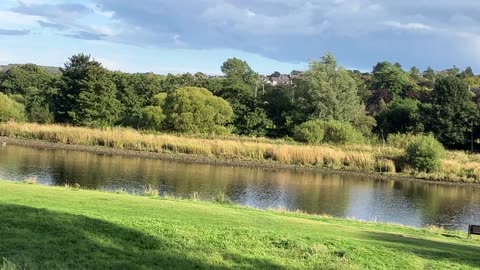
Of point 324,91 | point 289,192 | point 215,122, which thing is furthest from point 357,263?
point 324,91

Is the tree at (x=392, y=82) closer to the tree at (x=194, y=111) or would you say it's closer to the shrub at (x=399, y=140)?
the shrub at (x=399, y=140)

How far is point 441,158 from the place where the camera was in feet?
164

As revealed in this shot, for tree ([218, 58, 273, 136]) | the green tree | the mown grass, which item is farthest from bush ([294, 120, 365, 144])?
the green tree

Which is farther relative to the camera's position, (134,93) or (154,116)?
(134,93)

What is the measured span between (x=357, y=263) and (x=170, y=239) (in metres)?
3.33

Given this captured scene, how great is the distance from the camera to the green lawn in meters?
8.87

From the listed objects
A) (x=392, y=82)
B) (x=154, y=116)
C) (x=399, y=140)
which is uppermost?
(x=392, y=82)

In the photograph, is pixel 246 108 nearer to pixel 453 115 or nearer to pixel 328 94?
pixel 328 94

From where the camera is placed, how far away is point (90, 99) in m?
58.8

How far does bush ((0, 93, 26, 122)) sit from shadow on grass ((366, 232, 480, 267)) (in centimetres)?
5156

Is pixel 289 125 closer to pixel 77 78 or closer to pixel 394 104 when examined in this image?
pixel 394 104

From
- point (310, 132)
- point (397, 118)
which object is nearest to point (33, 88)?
point (310, 132)

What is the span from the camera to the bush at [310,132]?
5691 centimetres

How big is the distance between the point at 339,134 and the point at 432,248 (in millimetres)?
46164
